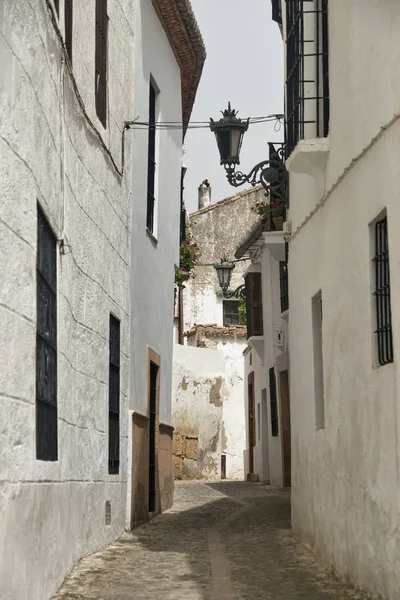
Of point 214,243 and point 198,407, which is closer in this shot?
point 198,407

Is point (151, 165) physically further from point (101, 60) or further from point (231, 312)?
point (231, 312)

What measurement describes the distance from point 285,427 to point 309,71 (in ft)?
40.4

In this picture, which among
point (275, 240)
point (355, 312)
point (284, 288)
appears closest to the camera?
point (355, 312)

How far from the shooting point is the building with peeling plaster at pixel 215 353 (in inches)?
1033

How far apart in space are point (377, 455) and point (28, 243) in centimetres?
290

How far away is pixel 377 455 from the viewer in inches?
280

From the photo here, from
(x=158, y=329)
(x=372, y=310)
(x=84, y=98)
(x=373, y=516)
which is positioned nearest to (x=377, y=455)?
(x=373, y=516)

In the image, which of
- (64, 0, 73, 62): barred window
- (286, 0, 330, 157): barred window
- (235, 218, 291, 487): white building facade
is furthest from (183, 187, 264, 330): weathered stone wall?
(64, 0, 73, 62): barred window

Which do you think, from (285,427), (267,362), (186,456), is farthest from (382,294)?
(186,456)

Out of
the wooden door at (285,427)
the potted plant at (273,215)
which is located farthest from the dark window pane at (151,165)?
the wooden door at (285,427)

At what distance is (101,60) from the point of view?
10508mm

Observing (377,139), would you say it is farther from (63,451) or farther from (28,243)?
(63,451)

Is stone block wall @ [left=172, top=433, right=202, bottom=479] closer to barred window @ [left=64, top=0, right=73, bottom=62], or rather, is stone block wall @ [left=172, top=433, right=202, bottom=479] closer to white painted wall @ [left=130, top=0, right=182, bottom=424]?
white painted wall @ [left=130, top=0, right=182, bottom=424]

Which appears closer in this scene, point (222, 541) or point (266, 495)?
point (222, 541)
